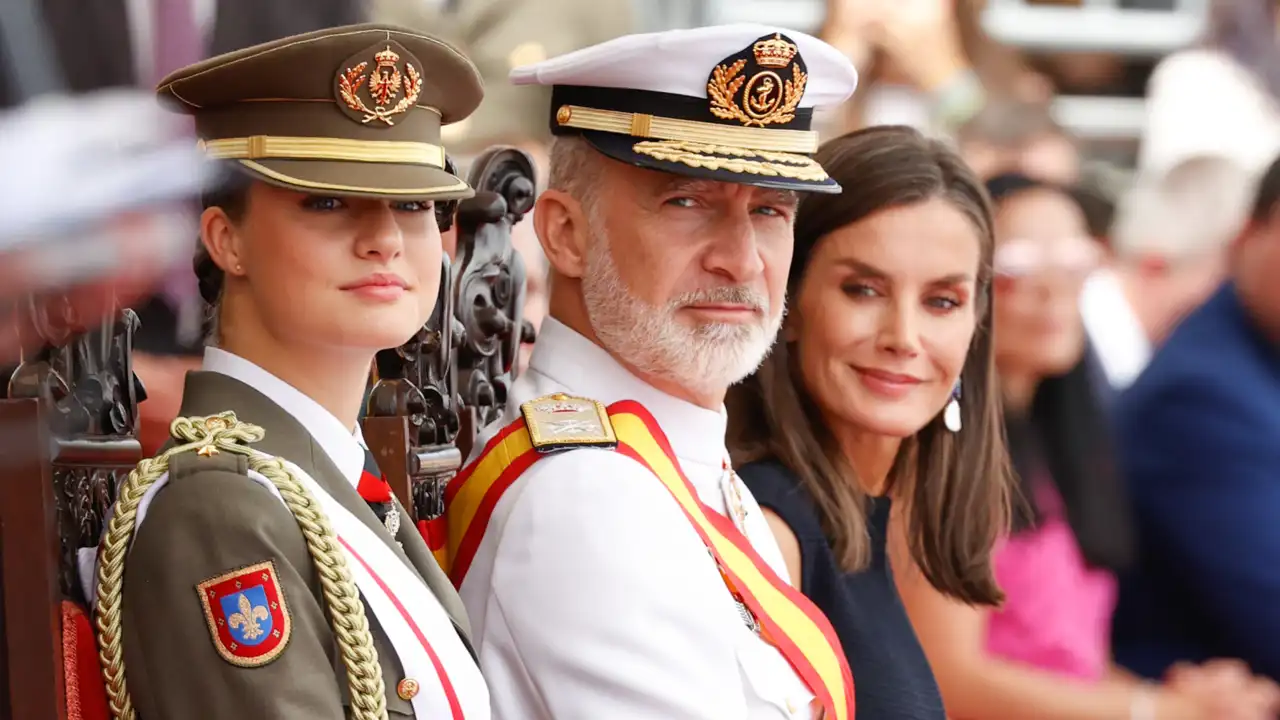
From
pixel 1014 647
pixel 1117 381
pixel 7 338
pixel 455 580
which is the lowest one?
pixel 1014 647

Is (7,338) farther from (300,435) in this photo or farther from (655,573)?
(655,573)

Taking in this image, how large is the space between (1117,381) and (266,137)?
286 centimetres

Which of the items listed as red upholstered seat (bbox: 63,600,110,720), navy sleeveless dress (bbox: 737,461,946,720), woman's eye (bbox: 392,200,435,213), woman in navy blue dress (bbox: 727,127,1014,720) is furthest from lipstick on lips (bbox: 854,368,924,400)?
red upholstered seat (bbox: 63,600,110,720)

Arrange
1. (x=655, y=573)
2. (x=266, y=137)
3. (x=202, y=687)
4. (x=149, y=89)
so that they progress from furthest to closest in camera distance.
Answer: (x=655, y=573) → (x=266, y=137) → (x=202, y=687) → (x=149, y=89)

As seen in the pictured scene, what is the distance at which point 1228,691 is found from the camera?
3.23m

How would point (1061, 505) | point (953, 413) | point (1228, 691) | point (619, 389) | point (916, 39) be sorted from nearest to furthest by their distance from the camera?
1. point (619, 389)
2. point (953, 413)
3. point (1228, 691)
4. point (1061, 505)
5. point (916, 39)

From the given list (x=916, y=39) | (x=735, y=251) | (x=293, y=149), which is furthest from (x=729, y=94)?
(x=916, y=39)

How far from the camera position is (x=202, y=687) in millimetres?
1176

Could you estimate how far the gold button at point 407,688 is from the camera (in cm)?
130

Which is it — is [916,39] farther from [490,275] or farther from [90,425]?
[90,425]

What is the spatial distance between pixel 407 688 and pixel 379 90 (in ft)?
1.51

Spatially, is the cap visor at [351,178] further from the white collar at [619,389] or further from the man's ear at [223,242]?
the white collar at [619,389]

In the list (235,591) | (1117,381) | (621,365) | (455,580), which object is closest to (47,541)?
(235,591)

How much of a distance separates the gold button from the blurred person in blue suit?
91.3 inches
